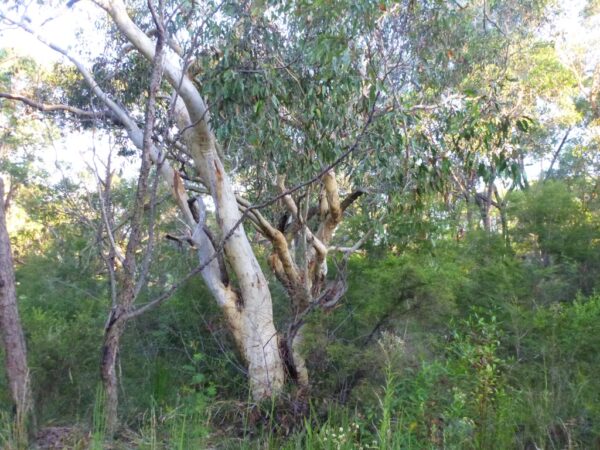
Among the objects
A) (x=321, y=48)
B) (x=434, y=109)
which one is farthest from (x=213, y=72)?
(x=434, y=109)

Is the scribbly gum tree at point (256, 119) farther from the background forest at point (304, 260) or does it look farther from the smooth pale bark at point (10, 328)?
the smooth pale bark at point (10, 328)

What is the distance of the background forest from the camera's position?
5.62m

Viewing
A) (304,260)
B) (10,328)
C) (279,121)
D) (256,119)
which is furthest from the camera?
(304,260)

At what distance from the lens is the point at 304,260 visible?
1046 centimetres

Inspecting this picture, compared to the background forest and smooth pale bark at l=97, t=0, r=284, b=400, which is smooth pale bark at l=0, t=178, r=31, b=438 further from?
smooth pale bark at l=97, t=0, r=284, b=400

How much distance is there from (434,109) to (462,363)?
16.9 feet

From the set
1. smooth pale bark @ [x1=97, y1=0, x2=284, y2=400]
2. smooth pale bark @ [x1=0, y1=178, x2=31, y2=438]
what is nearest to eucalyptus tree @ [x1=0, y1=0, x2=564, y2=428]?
smooth pale bark @ [x1=97, y1=0, x2=284, y2=400]

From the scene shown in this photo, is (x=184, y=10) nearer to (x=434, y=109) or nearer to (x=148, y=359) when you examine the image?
(x=434, y=109)

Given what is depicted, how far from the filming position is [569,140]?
22.0 m

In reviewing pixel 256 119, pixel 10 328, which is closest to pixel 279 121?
pixel 256 119

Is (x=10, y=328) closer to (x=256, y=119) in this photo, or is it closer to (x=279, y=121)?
(x=256, y=119)

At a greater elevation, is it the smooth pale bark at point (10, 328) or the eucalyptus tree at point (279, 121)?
the eucalyptus tree at point (279, 121)

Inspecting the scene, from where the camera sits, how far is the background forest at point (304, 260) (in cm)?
562

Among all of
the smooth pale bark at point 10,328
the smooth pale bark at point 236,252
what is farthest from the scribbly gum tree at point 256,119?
the smooth pale bark at point 10,328
